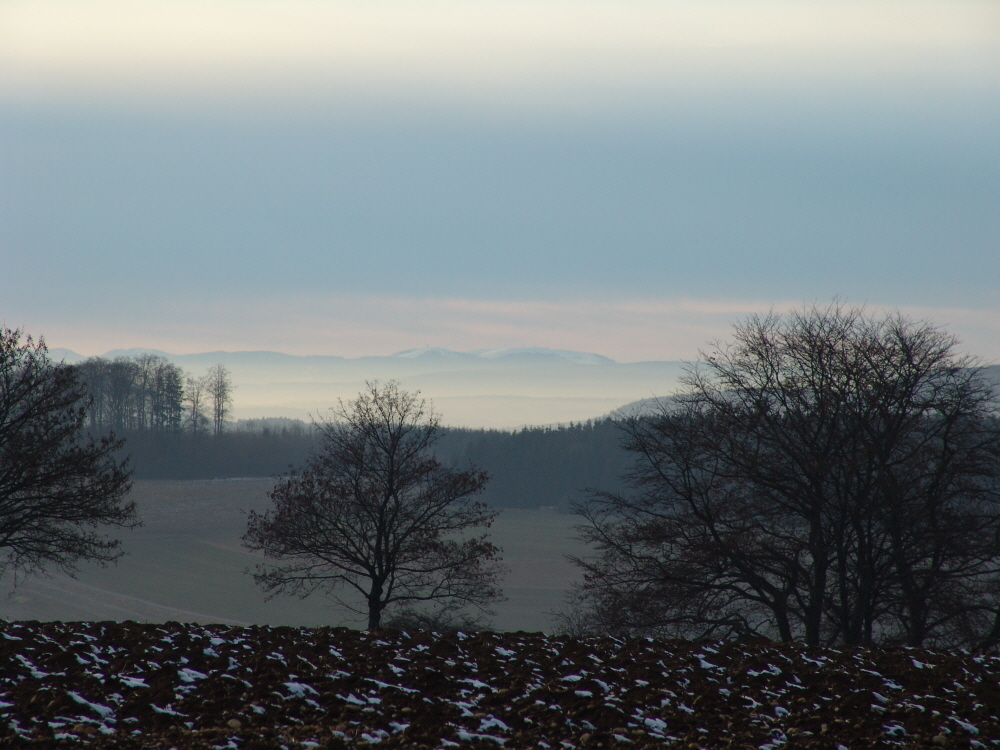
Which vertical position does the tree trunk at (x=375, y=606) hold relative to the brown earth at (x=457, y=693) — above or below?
below

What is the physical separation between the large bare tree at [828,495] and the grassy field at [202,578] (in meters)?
9.68

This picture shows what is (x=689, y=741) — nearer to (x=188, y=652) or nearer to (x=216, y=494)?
(x=188, y=652)

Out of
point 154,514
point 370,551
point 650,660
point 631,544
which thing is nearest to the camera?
point 650,660

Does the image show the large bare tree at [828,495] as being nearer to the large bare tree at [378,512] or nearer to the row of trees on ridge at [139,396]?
the large bare tree at [378,512]

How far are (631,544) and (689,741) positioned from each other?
11711 millimetres

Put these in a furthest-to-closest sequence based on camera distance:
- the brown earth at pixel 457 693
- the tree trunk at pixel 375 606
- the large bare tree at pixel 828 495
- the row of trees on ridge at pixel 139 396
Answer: the row of trees on ridge at pixel 139 396 < the tree trunk at pixel 375 606 < the large bare tree at pixel 828 495 < the brown earth at pixel 457 693

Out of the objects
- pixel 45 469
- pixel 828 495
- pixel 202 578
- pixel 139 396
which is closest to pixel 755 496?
pixel 828 495

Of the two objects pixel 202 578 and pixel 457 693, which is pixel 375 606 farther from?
pixel 202 578

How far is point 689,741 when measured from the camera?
27.4 ft

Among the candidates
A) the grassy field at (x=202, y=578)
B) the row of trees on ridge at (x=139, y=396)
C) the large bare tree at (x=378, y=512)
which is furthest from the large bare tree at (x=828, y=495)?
the row of trees on ridge at (x=139, y=396)

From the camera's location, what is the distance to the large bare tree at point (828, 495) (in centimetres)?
1748

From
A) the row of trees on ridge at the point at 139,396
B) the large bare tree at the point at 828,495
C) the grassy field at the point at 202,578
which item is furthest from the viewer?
the row of trees on ridge at the point at 139,396

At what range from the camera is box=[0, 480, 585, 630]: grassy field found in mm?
47750

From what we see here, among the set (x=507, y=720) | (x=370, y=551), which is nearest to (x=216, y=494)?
(x=370, y=551)
